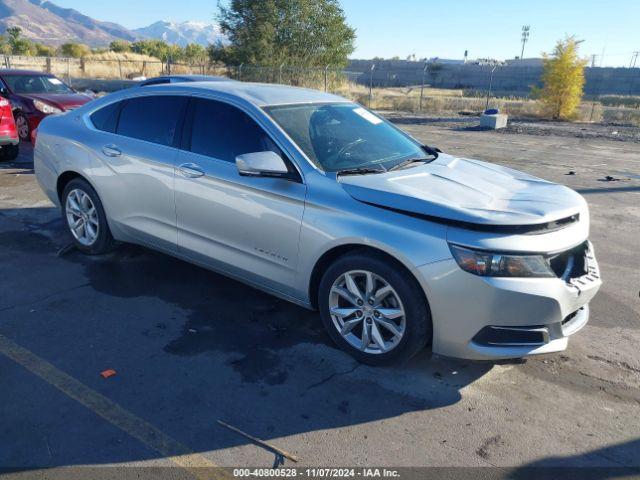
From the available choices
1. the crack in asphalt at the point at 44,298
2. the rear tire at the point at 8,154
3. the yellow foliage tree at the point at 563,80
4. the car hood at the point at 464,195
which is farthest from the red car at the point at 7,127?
the yellow foliage tree at the point at 563,80

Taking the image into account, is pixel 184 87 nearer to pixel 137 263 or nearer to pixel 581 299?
pixel 137 263

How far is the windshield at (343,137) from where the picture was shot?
4.05m

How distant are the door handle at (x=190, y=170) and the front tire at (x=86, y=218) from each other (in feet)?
4.14

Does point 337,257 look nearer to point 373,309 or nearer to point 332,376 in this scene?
point 373,309

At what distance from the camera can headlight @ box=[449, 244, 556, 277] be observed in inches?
125

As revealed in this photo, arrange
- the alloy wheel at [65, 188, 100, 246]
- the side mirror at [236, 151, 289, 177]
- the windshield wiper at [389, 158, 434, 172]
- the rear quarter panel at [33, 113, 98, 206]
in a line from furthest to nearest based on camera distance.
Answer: the alloy wheel at [65, 188, 100, 246]
the rear quarter panel at [33, 113, 98, 206]
the windshield wiper at [389, 158, 434, 172]
the side mirror at [236, 151, 289, 177]

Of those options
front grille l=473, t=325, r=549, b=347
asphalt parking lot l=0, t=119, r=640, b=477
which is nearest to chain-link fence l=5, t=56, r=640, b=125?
asphalt parking lot l=0, t=119, r=640, b=477

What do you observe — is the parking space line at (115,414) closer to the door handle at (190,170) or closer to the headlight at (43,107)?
the door handle at (190,170)

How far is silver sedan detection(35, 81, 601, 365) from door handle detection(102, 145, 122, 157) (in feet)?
0.05

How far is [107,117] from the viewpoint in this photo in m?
5.21

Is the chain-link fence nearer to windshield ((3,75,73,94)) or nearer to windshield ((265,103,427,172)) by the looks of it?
windshield ((3,75,73,94))

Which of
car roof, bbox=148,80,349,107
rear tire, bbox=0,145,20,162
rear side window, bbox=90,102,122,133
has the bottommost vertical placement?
rear tire, bbox=0,145,20,162

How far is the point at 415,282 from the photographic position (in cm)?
340

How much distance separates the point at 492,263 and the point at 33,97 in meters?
11.2
